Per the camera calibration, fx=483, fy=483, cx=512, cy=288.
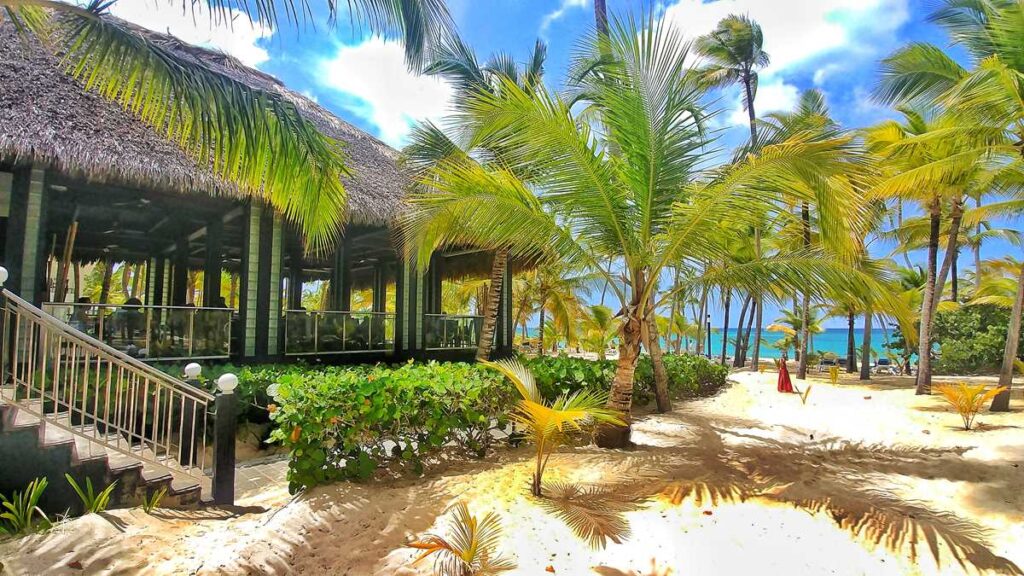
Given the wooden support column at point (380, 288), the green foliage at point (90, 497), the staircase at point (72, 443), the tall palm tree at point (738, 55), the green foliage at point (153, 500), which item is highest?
the tall palm tree at point (738, 55)

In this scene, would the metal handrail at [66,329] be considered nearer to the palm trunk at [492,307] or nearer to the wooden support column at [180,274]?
the palm trunk at [492,307]

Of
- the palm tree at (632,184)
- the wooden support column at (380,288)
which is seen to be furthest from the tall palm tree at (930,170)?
the wooden support column at (380,288)

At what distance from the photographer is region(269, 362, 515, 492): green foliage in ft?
12.1

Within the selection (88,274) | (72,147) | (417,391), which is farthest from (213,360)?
(88,274)

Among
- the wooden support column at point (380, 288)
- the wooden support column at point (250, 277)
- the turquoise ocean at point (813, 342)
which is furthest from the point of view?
the turquoise ocean at point (813, 342)

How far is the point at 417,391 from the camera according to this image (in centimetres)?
431

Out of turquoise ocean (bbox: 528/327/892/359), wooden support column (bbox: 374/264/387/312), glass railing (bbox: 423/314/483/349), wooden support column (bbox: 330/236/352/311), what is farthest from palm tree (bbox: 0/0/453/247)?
turquoise ocean (bbox: 528/327/892/359)

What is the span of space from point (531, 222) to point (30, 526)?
4.43 m

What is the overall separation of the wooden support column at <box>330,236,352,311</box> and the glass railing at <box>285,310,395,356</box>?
1.34 meters

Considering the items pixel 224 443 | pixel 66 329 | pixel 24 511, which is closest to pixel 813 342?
pixel 224 443

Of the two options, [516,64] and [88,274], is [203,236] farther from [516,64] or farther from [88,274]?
[88,274]

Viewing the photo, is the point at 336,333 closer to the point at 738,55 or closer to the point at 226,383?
the point at 226,383

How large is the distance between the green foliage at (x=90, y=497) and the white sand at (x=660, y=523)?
0.78 ft

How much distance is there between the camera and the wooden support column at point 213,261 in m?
8.70
